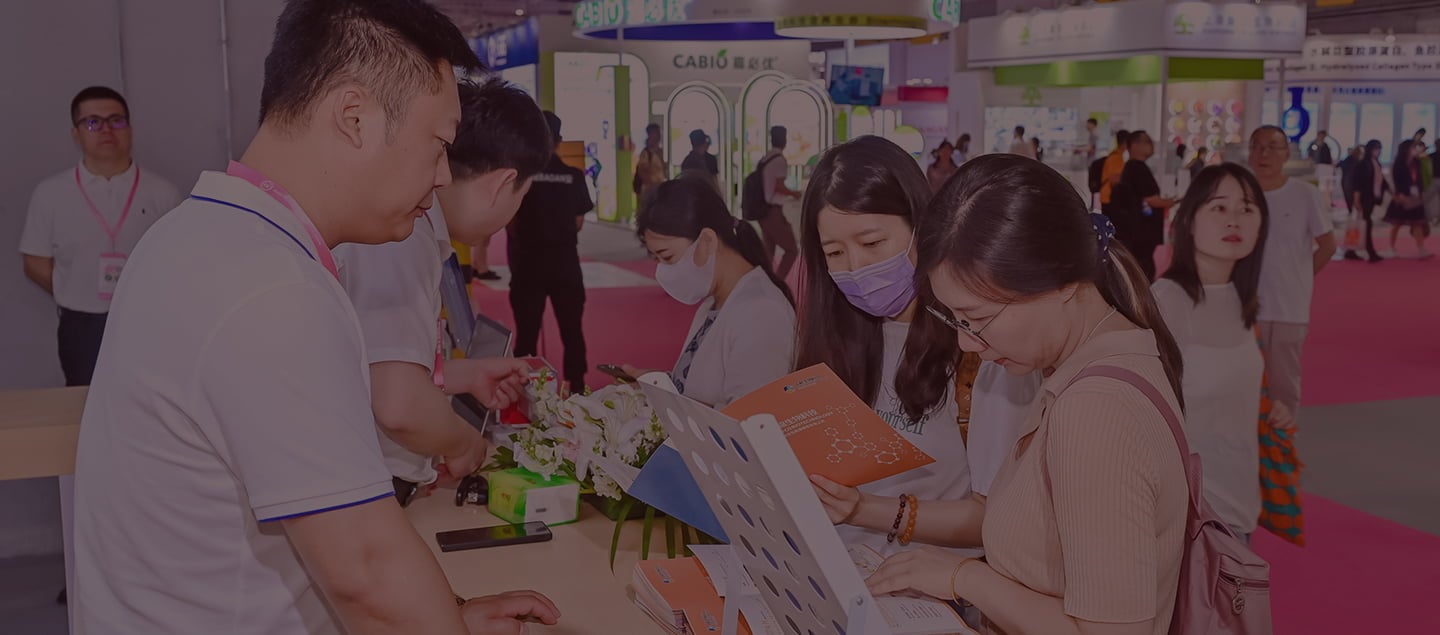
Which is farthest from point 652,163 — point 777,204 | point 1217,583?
point 1217,583

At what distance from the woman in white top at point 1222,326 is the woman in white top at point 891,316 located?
1.30 meters

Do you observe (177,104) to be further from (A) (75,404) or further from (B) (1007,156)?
(B) (1007,156)

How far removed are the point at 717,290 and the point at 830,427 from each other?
1698 mm

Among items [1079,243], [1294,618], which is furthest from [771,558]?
[1294,618]

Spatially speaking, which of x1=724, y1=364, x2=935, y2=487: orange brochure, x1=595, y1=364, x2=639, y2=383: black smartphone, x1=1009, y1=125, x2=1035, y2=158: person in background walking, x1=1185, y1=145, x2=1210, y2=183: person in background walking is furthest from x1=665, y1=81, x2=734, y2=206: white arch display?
x1=724, y1=364, x2=935, y2=487: orange brochure

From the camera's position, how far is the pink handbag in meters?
1.68

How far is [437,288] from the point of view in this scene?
240 cm

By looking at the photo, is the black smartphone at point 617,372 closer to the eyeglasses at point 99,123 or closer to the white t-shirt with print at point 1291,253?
the eyeglasses at point 99,123

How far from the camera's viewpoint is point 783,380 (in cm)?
171

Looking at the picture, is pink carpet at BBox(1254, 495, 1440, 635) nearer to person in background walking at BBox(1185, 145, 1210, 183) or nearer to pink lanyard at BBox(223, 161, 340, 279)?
pink lanyard at BBox(223, 161, 340, 279)

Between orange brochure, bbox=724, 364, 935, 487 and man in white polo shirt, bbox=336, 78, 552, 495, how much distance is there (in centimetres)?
74

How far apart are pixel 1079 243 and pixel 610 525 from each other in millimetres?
1248

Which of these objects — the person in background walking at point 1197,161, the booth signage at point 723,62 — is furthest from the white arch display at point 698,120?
the person in background walking at point 1197,161

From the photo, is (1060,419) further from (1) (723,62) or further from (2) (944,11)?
(1) (723,62)
